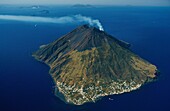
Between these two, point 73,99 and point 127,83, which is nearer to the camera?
point 73,99

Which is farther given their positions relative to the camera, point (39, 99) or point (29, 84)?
point (29, 84)

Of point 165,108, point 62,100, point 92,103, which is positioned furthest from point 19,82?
point 165,108

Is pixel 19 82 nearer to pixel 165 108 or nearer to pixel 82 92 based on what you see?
pixel 82 92

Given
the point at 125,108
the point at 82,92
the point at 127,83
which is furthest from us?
the point at 127,83

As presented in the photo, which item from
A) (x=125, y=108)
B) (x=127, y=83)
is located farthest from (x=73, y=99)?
(x=127, y=83)

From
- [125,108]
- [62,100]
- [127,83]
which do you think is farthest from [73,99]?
[127,83]

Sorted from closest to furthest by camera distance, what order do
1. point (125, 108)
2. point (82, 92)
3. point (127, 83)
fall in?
point (125, 108), point (82, 92), point (127, 83)

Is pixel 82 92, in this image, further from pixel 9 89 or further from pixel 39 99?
pixel 9 89

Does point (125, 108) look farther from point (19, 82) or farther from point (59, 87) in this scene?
point (19, 82)
